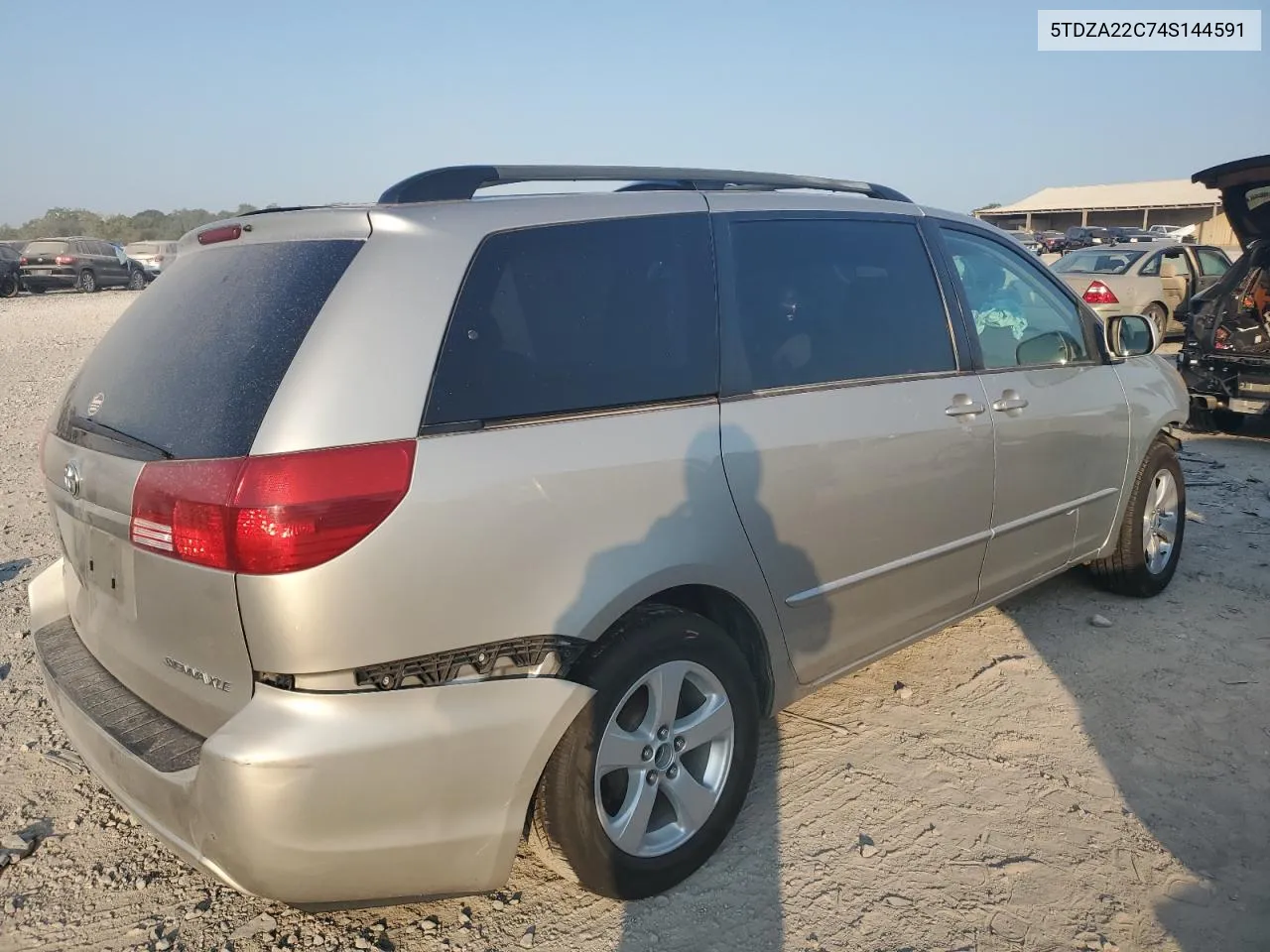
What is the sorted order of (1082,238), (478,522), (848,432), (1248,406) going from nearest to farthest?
(478,522), (848,432), (1248,406), (1082,238)

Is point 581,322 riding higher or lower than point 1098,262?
higher

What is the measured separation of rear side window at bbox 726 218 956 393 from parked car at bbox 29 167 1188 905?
0.05 ft

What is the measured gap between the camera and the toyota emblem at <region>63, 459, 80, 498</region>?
7.73 feet

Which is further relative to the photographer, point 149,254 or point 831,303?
point 149,254

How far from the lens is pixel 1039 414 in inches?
146

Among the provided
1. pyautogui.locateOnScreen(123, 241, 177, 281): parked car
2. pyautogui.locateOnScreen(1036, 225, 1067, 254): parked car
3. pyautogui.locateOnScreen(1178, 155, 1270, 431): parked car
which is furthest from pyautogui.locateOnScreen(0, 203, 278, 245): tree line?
pyautogui.locateOnScreen(1178, 155, 1270, 431): parked car

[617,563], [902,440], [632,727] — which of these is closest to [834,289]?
[902,440]

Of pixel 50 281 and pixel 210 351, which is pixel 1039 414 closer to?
pixel 210 351

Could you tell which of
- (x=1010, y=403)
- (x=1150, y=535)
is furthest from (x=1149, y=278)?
(x=1010, y=403)

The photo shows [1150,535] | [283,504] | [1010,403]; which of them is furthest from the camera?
[1150,535]

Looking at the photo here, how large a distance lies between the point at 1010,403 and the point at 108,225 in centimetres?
6452

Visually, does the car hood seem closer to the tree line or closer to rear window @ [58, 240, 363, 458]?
rear window @ [58, 240, 363, 458]

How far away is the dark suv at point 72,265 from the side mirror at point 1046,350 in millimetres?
28788

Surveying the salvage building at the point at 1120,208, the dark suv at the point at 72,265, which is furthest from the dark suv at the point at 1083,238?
the dark suv at the point at 72,265
